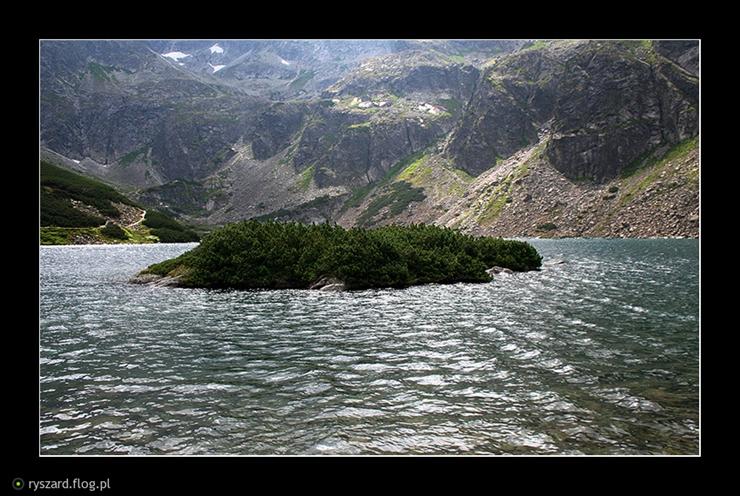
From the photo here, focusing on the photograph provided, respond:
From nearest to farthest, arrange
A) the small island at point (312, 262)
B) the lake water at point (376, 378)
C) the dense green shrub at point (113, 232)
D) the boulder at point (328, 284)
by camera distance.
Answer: the lake water at point (376, 378) < the boulder at point (328, 284) < the small island at point (312, 262) < the dense green shrub at point (113, 232)

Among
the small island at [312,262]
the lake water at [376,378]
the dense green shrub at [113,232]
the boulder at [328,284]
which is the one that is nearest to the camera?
the lake water at [376,378]

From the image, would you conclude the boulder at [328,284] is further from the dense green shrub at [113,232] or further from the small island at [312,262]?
the dense green shrub at [113,232]

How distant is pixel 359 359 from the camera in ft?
65.5

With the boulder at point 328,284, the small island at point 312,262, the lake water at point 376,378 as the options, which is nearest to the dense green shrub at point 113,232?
the small island at point 312,262

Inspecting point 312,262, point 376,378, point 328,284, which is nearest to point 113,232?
point 312,262

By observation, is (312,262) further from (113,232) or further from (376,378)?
(113,232)

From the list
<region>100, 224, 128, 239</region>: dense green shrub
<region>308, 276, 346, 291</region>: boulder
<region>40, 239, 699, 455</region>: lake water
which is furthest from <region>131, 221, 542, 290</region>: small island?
<region>100, 224, 128, 239</region>: dense green shrub

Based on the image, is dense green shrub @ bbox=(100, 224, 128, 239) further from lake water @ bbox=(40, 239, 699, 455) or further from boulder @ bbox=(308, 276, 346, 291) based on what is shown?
lake water @ bbox=(40, 239, 699, 455)

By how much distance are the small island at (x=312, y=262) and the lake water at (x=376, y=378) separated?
476 inches

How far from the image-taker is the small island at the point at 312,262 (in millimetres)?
47156

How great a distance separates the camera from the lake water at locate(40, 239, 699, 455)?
1223 centimetres

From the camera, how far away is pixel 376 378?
56.9ft
